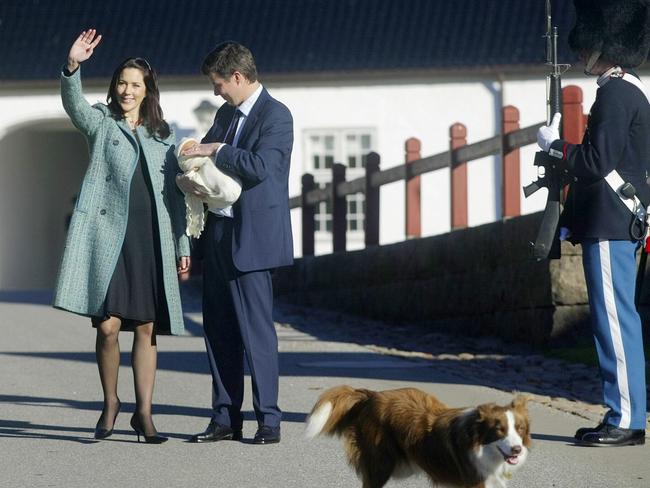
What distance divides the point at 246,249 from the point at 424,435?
2124 mm

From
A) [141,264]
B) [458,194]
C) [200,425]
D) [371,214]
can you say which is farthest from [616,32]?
[371,214]

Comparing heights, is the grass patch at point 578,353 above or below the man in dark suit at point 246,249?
below

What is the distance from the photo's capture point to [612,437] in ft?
23.3

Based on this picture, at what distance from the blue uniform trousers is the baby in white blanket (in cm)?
172

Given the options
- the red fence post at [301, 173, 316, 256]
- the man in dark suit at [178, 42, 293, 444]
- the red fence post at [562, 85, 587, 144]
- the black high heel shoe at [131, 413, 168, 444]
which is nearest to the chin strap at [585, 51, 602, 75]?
the man in dark suit at [178, 42, 293, 444]

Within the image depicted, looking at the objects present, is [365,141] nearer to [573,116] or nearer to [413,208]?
[413,208]

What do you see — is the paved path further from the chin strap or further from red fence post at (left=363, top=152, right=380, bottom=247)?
red fence post at (left=363, top=152, right=380, bottom=247)

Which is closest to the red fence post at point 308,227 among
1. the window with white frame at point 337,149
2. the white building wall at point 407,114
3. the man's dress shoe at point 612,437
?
the white building wall at point 407,114

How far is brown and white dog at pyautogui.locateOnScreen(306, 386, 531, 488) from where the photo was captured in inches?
205

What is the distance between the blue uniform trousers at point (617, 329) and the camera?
7.12 meters

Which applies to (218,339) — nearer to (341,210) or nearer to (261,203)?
(261,203)

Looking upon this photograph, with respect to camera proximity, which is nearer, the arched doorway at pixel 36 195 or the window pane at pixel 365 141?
the window pane at pixel 365 141

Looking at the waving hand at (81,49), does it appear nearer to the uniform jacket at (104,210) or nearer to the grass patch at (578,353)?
the uniform jacket at (104,210)

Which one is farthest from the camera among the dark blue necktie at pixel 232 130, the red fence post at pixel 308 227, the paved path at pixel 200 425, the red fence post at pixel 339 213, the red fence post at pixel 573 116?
the red fence post at pixel 308 227
